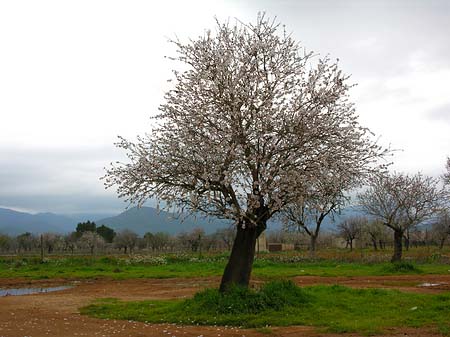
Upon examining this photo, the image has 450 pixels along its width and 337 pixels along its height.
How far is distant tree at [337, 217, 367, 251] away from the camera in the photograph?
260 ft

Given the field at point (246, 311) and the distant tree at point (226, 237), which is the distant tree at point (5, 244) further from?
the field at point (246, 311)

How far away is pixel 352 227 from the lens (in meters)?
80.6

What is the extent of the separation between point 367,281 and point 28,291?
63.7 feet

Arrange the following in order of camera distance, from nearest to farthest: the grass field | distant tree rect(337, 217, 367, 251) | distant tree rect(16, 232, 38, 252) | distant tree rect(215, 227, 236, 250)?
the grass field
distant tree rect(337, 217, 367, 251)
distant tree rect(215, 227, 236, 250)
distant tree rect(16, 232, 38, 252)

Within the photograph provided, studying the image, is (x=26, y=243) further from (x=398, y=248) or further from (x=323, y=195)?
(x=323, y=195)

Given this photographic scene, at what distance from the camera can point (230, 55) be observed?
53.3 ft

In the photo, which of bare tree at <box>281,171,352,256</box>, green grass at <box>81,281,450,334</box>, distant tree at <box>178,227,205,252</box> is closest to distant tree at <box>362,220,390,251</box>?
distant tree at <box>178,227,205,252</box>

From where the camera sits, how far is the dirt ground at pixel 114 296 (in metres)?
13.1

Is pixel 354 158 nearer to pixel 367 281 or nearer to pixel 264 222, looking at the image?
pixel 264 222

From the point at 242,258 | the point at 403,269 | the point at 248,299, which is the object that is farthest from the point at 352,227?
the point at 248,299

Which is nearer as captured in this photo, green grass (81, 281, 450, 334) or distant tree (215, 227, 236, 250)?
green grass (81, 281, 450, 334)

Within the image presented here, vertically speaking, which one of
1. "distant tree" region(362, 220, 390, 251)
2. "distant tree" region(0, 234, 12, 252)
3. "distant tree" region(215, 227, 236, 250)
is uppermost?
"distant tree" region(362, 220, 390, 251)

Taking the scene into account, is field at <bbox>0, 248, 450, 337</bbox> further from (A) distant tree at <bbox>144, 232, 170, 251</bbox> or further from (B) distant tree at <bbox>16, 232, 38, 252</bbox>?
(B) distant tree at <bbox>16, 232, 38, 252</bbox>

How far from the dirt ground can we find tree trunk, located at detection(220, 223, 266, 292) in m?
3.04
